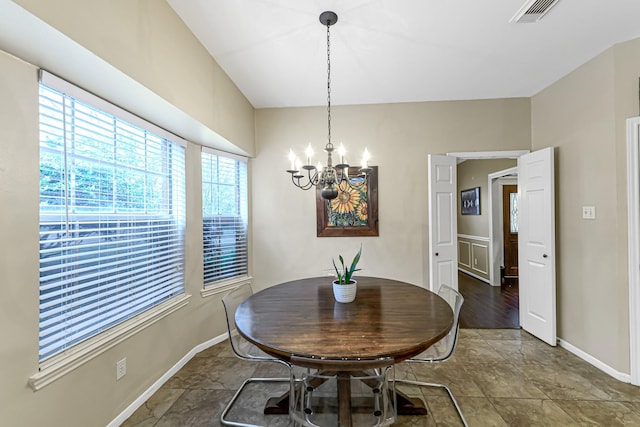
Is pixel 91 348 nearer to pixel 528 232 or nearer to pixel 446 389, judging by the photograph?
pixel 446 389

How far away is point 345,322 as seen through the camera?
155cm

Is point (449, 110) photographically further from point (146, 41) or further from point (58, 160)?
point (58, 160)

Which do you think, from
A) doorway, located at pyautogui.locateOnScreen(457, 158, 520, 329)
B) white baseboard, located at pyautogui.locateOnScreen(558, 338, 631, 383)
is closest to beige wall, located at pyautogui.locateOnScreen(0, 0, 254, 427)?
white baseboard, located at pyautogui.locateOnScreen(558, 338, 631, 383)

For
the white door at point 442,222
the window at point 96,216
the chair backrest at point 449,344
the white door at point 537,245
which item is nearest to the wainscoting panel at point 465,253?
the white door at point 537,245

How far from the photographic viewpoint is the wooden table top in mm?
1269

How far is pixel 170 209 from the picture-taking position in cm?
250

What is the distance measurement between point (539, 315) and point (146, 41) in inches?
165

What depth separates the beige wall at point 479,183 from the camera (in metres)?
5.18

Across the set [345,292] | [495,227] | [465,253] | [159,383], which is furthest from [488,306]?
[159,383]

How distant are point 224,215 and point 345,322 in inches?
82.5

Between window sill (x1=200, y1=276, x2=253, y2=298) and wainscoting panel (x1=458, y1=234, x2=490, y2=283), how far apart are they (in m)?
4.50

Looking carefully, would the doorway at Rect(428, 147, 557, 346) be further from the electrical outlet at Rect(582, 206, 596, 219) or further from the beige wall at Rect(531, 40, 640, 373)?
the electrical outlet at Rect(582, 206, 596, 219)

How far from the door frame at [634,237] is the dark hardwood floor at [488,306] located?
3.76 feet

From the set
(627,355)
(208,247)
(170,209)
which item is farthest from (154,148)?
(627,355)
